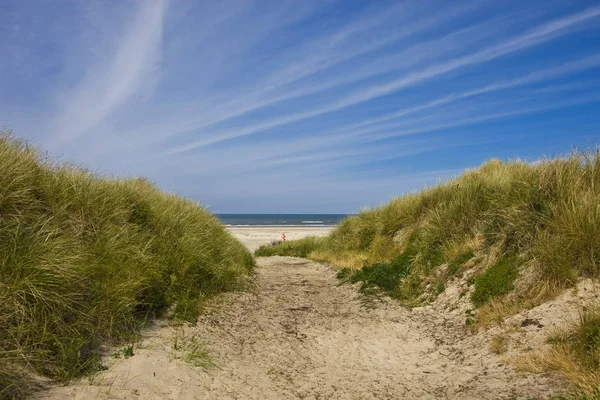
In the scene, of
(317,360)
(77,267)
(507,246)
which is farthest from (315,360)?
(507,246)

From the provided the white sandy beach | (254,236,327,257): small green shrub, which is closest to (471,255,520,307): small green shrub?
(254,236,327,257): small green shrub

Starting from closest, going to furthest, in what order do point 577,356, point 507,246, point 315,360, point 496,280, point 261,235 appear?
point 577,356 → point 315,360 → point 496,280 → point 507,246 → point 261,235

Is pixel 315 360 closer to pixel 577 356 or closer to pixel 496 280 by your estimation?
pixel 577 356

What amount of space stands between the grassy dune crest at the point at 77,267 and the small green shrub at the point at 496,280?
482 cm

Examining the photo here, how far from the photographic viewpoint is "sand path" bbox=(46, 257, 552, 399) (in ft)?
13.0

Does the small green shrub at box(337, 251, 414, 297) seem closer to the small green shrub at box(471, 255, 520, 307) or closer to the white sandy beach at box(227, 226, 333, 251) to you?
the small green shrub at box(471, 255, 520, 307)

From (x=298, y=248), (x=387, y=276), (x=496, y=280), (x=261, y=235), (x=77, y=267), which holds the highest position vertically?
(x=77, y=267)

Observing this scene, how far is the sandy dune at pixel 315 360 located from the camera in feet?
13.0

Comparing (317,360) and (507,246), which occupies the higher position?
(507,246)

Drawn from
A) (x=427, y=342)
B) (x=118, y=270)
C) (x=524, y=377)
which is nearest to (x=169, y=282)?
(x=118, y=270)

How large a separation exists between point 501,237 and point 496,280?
3.76 feet

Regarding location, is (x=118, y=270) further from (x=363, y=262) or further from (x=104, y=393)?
(x=363, y=262)

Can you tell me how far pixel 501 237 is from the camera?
714 centimetres

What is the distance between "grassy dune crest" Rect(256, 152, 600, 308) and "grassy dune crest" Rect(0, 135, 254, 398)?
4.45m
